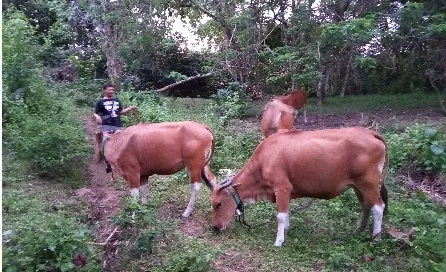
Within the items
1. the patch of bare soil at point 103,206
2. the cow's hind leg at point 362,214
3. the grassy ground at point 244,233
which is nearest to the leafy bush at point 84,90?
the patch of bare soil at point 103,206

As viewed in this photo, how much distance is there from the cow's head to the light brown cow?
292 centimetres

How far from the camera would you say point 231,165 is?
1022cm

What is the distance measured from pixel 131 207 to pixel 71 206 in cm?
201

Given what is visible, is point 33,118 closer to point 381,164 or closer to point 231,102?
point 381,164

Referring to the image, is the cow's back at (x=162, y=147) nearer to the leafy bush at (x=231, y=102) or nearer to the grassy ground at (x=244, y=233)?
the grassy ground at (x=244, y=233)

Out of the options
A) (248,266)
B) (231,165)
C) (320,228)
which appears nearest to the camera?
(248,266)

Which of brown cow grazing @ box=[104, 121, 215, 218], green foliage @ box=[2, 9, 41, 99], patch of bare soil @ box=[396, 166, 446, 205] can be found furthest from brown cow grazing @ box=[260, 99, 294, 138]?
green foliage @ box=[2, 9, 41, 99]

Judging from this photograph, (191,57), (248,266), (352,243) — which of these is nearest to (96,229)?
(248,266)

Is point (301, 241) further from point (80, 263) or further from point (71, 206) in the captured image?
point (71, 206)

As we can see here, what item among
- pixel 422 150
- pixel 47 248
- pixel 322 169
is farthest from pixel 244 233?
pixel 422 150

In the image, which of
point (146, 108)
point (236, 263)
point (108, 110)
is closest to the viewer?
point (236, 263)

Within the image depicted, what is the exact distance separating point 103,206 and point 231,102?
8171 mm

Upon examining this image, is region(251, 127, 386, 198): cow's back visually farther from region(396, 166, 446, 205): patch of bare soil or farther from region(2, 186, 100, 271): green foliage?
region(2, 186, 100, 271): green foliage

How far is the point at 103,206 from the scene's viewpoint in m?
8.31
